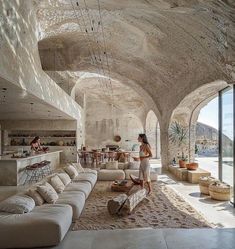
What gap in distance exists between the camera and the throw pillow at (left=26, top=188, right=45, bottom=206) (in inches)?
207

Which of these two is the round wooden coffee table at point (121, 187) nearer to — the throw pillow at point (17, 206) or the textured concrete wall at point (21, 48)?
the textured concrete wall at point (21, 48)

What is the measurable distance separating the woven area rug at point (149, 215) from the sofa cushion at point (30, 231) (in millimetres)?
974

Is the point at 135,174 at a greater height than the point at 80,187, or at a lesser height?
lesser

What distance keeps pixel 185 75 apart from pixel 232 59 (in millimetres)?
3728

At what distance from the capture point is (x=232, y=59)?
6035mm

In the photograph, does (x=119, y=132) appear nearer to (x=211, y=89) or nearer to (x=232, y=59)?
(x=211, y=89)

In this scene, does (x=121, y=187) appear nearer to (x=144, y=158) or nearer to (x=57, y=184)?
(x=144, y=158)

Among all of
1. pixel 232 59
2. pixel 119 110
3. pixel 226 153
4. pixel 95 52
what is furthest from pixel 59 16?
pixel 119 110

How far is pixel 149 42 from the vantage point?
886cm

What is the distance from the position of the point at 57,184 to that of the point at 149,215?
217 cm

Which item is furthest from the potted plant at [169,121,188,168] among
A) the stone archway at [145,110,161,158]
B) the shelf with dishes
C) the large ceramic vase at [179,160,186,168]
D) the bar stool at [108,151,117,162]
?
the stone archway at [145,110,161,158]

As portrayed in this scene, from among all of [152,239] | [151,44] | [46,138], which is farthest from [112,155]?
[152,239]

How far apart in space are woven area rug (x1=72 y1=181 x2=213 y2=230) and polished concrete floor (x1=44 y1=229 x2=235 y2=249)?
39cm

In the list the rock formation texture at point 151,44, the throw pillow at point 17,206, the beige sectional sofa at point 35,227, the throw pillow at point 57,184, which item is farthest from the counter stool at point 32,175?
the beige sectional sofa at point 35,227
